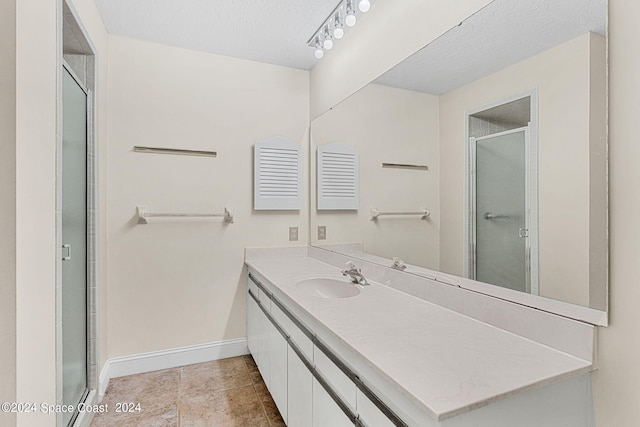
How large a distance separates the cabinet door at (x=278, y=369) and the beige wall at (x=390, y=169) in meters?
0.75

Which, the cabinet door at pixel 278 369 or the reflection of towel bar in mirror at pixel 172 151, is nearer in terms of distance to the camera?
the cabinet door at pixel 278 369

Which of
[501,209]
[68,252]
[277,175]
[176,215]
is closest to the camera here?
[501,209]

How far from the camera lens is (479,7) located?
1.25 metres

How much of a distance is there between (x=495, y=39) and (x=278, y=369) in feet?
5.84

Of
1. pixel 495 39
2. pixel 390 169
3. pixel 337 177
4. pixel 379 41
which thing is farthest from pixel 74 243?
pixel 495 39

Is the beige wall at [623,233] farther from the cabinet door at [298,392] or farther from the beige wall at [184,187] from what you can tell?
the beige wall at [184,187]

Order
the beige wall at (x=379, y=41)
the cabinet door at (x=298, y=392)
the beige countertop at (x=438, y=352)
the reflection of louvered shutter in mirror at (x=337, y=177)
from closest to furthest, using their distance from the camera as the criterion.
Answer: the beige countertop at (x=438, y=352) < the cabinet door at (x=298, y=392) < the beige wall at (x=379, y=41) < the reflection of louvered shutter in mirror at (x=337, y=177)

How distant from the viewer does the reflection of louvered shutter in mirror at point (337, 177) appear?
2.17 metres

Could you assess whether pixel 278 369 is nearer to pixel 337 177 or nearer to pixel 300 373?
pixel 300 373

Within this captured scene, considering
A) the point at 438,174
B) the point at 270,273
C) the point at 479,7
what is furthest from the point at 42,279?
the point at 479,7

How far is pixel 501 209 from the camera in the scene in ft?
3.87

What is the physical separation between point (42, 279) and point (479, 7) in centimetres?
192

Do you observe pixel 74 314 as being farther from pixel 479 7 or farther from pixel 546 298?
pixel 479 7

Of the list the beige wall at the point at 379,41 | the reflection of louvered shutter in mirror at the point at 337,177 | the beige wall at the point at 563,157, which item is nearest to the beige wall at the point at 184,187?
the reflection of louvered shutter in mirror at the point at 337,177
